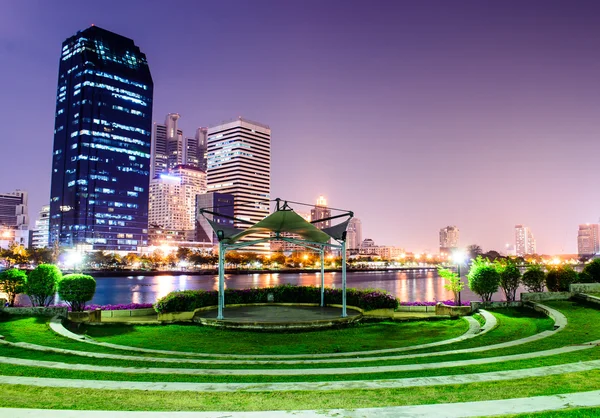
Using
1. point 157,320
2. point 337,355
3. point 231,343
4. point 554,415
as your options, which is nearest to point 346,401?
point 554,415

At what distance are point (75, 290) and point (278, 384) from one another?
55.9ft

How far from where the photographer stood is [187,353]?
13.6 m

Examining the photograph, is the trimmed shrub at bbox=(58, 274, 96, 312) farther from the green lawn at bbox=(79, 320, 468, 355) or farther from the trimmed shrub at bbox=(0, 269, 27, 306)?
the green lawn at bbox=(79, 320, 468, 355)

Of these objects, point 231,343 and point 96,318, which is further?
point 96,318

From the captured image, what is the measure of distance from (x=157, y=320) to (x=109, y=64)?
195795mm

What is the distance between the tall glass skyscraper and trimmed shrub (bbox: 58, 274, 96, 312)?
540 feet

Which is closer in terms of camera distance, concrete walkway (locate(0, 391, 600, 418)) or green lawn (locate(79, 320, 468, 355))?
concrete walkway (locate(0, 391, 600, 418))

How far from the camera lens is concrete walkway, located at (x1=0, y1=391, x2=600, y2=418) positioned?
602 cm

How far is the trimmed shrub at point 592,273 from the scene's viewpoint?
25483 millimetres

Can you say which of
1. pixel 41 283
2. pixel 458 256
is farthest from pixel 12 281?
pixel 458 256

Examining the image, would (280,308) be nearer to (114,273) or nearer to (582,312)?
(582,312)

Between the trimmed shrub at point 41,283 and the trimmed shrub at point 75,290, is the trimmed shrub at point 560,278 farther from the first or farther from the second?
the trimmed shrub at point 41,283

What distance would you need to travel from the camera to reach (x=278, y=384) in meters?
8.31

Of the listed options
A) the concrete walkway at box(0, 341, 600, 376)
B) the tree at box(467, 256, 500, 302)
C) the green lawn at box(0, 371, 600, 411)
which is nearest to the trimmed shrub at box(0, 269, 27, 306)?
the concrete walkway at box(0, 341, 600, 376)
